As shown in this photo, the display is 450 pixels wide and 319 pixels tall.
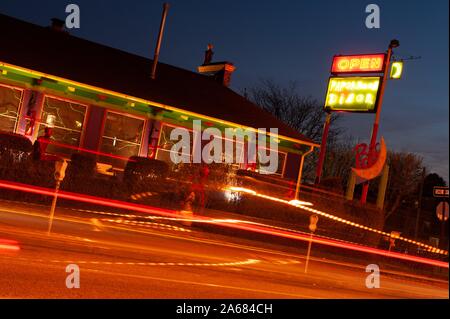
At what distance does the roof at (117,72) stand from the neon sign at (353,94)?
2.95m

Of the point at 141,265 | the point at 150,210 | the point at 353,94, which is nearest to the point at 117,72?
the point at 150,210

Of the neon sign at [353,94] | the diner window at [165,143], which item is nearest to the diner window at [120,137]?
the diner window at [165,143]

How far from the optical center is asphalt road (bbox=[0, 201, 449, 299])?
8227 mm

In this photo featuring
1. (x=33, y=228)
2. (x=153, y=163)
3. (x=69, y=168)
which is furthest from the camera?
(x=153, y=163)

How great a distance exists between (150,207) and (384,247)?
10990 millimetres

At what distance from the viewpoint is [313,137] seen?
171 ft

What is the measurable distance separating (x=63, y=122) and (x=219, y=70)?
11.9 m

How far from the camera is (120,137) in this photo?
83.4 ft

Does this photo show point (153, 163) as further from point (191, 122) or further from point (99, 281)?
point (99, 281)

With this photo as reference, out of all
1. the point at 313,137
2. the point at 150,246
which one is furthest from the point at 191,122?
the point at 313,137

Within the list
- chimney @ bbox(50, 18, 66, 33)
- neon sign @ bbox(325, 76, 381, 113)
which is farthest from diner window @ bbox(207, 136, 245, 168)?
chimney @ bbox(50, 18, 66, 33)

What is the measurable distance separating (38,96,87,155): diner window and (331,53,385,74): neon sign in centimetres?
1337

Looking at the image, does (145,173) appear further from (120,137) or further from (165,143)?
(165,143)
